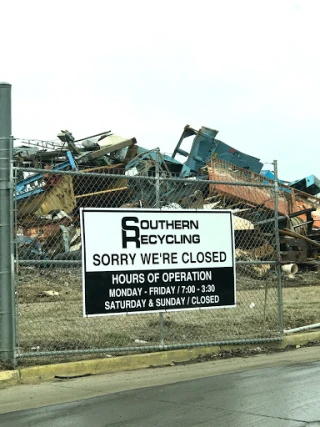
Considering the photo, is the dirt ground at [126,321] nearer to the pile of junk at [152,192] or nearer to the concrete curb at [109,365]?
the concrete curb at [109,365]

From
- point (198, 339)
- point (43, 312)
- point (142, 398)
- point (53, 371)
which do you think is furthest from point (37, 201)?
point (142, 398)

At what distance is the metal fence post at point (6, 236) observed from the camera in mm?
7312

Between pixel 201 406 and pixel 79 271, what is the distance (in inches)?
377

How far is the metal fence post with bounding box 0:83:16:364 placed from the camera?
7312mm

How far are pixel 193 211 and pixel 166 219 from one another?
1.53 ft

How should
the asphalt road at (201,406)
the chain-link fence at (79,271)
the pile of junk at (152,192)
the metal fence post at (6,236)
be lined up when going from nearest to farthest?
1. the asphalt road at (201,406)
2. the metal fence post at (6,236)
3. the chain-link fence at (79,271)
4. the pile of junk at (152,192)

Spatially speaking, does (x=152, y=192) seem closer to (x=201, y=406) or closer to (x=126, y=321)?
(x=126, y=321)

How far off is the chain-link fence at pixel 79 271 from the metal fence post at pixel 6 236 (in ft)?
0.46

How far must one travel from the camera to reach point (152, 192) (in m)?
11.2

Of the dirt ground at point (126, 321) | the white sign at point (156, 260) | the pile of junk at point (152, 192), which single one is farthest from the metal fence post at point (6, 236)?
the pile of junk at point (152, 192)

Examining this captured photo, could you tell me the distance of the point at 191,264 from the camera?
8.55 metres

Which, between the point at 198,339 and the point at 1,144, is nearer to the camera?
the point at 1,144

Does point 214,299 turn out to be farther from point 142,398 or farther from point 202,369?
point 142,398

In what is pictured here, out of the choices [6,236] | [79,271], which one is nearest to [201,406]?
[6,236]
